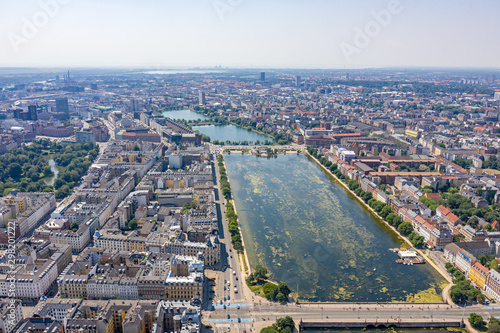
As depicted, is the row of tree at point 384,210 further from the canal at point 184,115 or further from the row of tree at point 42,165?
the canal at point 184,115

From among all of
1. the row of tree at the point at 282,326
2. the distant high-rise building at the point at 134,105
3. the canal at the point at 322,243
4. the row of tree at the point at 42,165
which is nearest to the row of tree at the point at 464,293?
the canal at the point at 322,243

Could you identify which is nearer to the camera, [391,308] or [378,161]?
[391,308]

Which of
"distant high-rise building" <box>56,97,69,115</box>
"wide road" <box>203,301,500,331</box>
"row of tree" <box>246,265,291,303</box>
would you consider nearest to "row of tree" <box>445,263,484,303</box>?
"wide road" <box>203,301,500,331</box>

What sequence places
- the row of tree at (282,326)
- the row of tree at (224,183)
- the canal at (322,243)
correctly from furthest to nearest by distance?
1. the row of tree at (224,183)
2. the canal at (322,243)
3. the row of tree at (282,326)

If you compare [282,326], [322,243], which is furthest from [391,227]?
[282,326]

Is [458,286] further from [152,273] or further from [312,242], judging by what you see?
[152,273]

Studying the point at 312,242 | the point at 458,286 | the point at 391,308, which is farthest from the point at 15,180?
the point at 458,286

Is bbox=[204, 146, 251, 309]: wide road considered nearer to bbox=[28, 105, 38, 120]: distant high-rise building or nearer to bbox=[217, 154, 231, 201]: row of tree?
bbox=[217, 154, 231, 201]: row of tree

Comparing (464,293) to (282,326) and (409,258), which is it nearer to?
(409,258)
